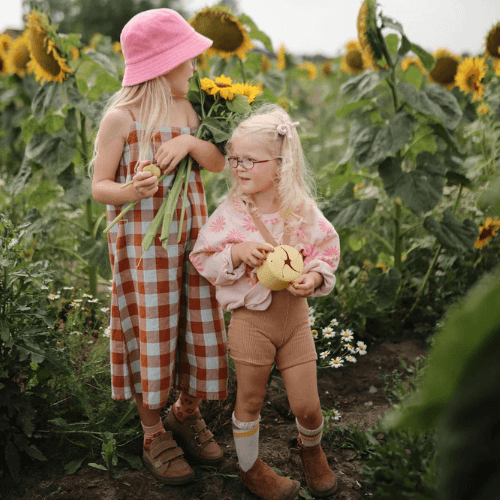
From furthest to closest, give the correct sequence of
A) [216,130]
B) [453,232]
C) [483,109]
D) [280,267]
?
[483,109], [453,232], [216,130], [280,267]

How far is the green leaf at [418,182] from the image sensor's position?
8.20ft

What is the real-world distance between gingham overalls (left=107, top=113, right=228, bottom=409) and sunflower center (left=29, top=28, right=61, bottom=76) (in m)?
1.02

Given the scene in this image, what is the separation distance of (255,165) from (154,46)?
19.7 inches

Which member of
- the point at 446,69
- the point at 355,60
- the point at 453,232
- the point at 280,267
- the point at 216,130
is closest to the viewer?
the point at 280,267

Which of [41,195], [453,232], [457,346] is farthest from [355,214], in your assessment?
[457,346]

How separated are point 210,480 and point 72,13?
26.5 meters

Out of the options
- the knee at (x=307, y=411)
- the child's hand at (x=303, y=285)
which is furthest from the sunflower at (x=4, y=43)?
the knee at (x=307, y=411)

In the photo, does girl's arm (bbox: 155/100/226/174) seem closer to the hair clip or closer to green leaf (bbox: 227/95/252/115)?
green leaf (bbox: 227/95/252/115)

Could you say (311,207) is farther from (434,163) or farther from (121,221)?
(434,163)

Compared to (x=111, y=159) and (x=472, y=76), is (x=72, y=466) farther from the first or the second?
(x=472, y=76)

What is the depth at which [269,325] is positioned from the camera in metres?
1.70

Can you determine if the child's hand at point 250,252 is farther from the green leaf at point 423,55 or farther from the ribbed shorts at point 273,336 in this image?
the green leaf at point 423,55

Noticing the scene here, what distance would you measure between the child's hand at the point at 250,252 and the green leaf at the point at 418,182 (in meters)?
1.09

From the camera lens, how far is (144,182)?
1646 mm
